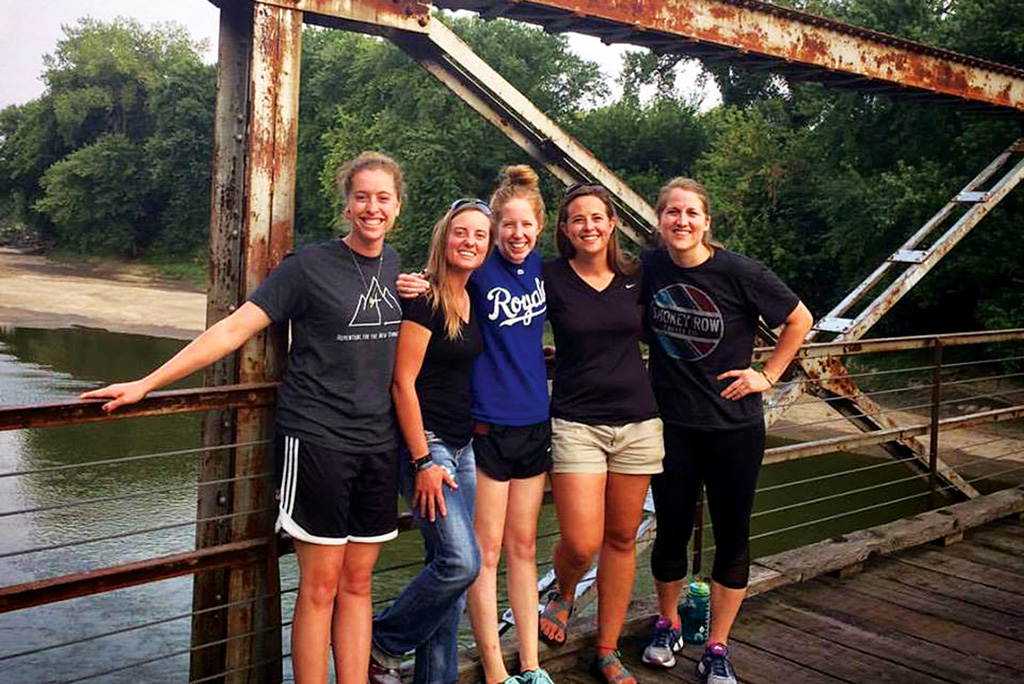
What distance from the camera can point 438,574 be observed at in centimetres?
309

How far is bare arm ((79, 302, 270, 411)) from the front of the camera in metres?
2.75

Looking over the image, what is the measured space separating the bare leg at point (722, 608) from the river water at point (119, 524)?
4.87 feet

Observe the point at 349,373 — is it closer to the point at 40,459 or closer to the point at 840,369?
the point at 840,369

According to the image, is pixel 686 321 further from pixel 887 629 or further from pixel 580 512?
pixel 887 629

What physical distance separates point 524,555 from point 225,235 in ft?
4.72

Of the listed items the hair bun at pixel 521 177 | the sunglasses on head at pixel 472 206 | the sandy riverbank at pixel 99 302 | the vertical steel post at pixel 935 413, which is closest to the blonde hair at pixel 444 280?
the sunglasses on head at pixel 472 206

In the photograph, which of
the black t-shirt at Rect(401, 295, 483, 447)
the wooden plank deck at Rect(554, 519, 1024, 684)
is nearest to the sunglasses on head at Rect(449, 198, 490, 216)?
the black t-shirt at Rect(401, 295, 483, 447)

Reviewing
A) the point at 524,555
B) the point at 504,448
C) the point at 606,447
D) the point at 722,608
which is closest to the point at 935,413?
the point at 722,608

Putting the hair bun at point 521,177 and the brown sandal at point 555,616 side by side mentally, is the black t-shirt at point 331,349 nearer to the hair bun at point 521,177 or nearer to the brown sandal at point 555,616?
the hair bun at point 521,177

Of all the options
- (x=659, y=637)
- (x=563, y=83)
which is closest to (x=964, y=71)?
(x=659, y=637)

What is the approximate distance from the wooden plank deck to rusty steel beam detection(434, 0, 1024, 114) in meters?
2.64

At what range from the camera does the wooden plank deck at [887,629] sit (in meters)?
3.84

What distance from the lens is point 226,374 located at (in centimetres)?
349

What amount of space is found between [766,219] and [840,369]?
14769 mm
